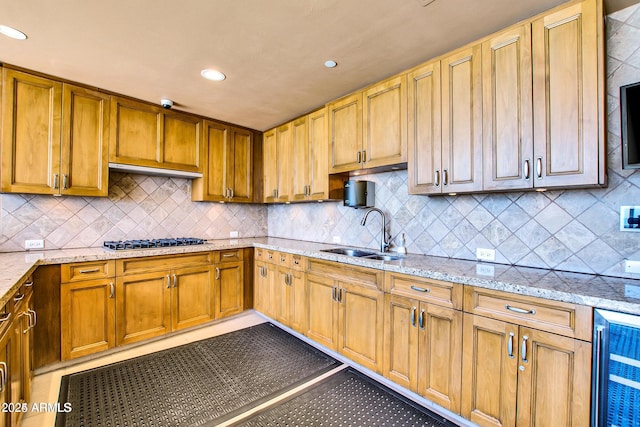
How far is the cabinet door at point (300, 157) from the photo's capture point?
3279 mm

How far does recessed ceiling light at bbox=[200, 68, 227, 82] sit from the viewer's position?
2.40m

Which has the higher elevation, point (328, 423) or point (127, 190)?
point (127, 190)

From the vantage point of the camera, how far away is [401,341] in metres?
1.99

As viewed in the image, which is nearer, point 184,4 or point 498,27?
point 184,4

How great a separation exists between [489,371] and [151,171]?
11.3 feet

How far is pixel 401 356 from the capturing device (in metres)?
1.99

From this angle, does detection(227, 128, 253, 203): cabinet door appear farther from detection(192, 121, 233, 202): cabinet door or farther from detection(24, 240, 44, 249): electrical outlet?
detection(24, 240, 44, 249): electrical outlet

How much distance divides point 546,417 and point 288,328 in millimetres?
2241

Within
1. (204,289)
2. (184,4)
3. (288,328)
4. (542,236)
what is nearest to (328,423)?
(288,328)

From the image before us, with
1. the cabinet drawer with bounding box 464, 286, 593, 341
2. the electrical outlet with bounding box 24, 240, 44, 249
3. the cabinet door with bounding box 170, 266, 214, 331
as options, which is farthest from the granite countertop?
the cabinet door with bounding box 170, 266, 214, 331

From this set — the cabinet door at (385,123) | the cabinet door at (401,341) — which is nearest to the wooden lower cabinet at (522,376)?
the cabinet door at (401,341)

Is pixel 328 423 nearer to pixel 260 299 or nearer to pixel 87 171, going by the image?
pixel 260 299

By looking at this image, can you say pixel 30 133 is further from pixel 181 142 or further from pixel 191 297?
pixel 191 297

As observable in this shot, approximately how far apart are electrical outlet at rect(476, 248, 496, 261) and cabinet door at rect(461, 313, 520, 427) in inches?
25.2
